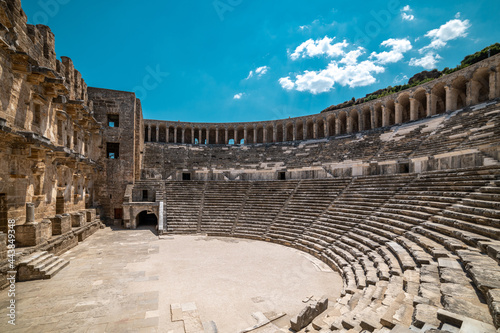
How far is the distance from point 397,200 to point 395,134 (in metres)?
12.5

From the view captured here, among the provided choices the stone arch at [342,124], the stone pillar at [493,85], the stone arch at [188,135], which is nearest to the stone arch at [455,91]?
the stone pillar at [493,85]

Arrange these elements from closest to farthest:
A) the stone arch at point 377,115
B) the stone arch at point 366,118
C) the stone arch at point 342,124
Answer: the stone arch at point 377,115
the stone arch at point 366,118
the stone arch at point 342,124

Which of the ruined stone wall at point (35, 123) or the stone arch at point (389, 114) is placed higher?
the stone arch at point (389, 114)

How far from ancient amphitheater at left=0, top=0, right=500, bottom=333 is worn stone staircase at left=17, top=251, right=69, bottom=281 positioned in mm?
53

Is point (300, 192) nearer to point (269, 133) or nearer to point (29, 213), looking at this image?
point (269, 133)

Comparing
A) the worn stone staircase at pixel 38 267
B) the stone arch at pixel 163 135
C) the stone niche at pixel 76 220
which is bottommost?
the worn stone staircase at pixel 38 267

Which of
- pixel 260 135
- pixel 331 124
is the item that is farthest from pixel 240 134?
pixel 331 124

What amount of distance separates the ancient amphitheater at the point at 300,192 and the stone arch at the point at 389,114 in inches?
6.0

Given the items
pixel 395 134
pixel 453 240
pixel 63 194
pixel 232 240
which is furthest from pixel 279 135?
pixel 453 240

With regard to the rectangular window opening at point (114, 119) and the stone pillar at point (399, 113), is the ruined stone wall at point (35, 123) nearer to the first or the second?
the rectangular window opening at point (114, 119)

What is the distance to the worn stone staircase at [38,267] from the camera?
29.2 ft

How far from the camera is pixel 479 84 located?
65.0ft

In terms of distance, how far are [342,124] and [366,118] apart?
8.96 ft

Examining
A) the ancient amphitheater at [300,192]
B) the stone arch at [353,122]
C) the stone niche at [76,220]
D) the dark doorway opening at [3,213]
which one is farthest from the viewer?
the stone arch at [353,122]
